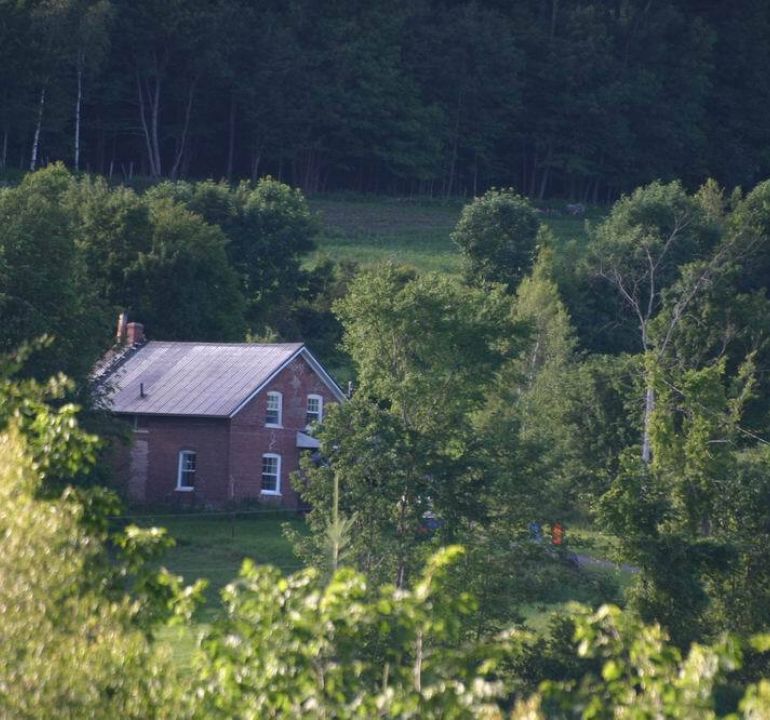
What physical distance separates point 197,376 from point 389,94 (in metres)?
62.7

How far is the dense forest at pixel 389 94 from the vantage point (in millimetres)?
100188

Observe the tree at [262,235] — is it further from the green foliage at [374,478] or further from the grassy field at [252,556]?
the green foliage at [374,478]

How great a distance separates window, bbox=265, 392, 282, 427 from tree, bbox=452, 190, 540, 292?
90.4 feet

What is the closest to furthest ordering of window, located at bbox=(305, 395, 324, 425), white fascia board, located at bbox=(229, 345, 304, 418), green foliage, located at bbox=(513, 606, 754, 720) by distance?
1. green foliage, located at bbox=(513, 606, 754, 720)
2. white fascia board, located at bbox=(229, 345, 304, 418)
3. window, located at bbox=(305, 395, 324, 425)

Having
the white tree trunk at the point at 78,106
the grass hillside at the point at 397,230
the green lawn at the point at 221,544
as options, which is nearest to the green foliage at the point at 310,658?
the green lawn at the point at 221,544

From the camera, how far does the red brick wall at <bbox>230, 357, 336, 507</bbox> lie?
173 feet

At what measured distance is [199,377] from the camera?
5456 centimetres

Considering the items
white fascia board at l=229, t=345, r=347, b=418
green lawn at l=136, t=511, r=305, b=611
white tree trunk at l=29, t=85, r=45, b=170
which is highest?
white tree trunk at l=29, t=85, r=45, b=170

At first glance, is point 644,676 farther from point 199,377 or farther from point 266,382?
point 199,377

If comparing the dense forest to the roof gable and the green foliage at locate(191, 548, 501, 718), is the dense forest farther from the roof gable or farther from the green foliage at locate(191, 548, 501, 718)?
the green foliage at locate(191, 548, 501, 718)

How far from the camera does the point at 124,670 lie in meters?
10.4

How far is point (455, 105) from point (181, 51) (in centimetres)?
2162

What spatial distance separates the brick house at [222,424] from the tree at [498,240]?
2688cm

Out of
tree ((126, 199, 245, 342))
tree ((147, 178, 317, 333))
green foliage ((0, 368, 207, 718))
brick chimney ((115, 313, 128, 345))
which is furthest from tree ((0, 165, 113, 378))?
green foliage ((0, 368, 207, 718))
